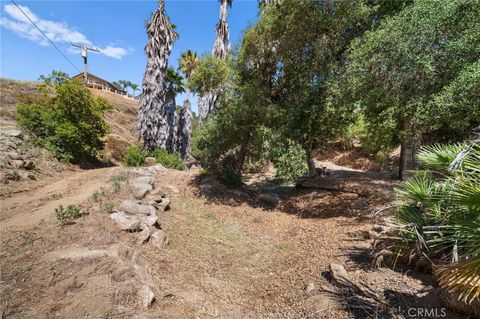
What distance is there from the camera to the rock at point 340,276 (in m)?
3.86

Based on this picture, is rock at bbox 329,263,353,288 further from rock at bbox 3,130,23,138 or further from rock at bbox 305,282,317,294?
rock at bbox 3,130,23,138

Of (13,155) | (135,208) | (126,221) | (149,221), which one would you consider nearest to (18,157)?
(13,155)

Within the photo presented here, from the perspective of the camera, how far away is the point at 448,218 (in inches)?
122

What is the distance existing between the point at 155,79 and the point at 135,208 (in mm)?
11319

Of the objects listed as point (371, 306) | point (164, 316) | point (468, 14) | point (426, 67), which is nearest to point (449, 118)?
point (426, 67)

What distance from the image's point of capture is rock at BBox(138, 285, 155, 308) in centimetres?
334

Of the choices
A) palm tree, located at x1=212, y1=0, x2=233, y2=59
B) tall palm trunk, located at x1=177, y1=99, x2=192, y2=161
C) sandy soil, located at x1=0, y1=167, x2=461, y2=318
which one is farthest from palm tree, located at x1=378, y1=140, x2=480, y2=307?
tall palm trunk, located at x1=177, y1=99, x2=192, y2=161

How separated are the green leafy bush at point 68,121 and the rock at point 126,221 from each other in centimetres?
984

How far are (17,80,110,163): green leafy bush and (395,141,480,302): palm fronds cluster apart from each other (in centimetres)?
1524

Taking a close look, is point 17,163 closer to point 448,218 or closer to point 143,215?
point 143,215

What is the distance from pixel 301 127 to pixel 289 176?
1952 millimetres

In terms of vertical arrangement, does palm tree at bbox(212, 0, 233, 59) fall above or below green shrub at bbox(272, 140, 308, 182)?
above

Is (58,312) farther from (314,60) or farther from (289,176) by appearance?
(314,60)

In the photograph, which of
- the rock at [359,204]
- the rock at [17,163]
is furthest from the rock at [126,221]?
the rock at [17,163]
